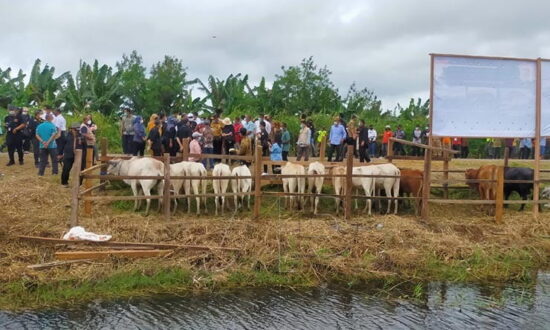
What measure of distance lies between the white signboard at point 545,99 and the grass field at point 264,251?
2086 mm

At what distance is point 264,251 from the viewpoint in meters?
10.8

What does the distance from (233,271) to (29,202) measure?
590 cm

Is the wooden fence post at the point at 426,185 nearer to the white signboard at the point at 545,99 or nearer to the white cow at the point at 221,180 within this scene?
the white signboard at the point at 545,99

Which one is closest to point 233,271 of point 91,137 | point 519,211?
point 91,137

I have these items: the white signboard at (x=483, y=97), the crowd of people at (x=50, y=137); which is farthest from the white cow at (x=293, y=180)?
the crowd of people at (x=50, y=137)

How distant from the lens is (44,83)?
27453 millimetres

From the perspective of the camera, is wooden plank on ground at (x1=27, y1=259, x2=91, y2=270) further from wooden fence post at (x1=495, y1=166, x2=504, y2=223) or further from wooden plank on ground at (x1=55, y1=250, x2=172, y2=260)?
wooden fence post at (x1=495, y1=166, x2=504, y2=223)

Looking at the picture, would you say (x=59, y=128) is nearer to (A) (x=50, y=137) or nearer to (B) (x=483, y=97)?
(A) (x=50, y=137)

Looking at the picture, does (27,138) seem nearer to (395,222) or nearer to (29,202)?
(29,202)

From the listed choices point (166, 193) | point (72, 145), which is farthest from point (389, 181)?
point (72, 145)

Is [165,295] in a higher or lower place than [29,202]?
lower

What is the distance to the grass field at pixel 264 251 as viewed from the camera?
9492mm

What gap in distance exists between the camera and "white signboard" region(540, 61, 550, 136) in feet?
46.0

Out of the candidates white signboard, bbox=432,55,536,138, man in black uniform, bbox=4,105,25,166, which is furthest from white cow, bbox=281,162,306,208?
man in black uniform, bbox=4,105,25,166
